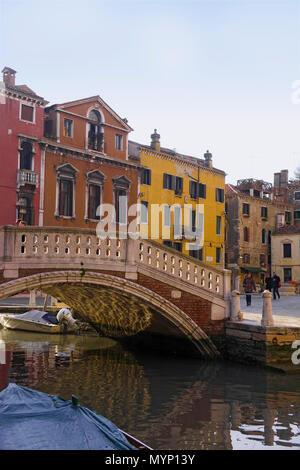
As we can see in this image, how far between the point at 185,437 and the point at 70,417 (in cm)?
253

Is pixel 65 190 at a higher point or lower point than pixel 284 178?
lower

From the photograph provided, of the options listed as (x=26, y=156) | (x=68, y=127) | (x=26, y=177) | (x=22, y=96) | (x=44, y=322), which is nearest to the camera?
(x=44, y=322)

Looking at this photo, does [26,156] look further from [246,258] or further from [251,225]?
[251,225]

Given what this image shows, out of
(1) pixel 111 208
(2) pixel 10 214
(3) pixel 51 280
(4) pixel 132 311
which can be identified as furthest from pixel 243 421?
(1) pixel 111 208

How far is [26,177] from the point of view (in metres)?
19.8

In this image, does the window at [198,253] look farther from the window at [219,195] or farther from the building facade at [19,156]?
the building facade at [19,156]

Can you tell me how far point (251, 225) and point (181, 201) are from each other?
8121 mm

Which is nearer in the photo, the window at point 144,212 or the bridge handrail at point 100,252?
the bridge handrail at point 100,252

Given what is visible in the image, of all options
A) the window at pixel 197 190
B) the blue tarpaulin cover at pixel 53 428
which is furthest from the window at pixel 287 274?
the blue tarpaulin cover at pixel 53 428

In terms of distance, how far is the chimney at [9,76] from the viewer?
2090cm

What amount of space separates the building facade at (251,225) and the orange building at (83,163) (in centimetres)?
1066

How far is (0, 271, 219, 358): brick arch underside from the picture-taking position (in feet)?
33.7

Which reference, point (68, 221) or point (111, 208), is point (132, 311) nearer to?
point (68, 221)

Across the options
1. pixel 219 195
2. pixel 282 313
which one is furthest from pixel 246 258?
pixel 282 313
